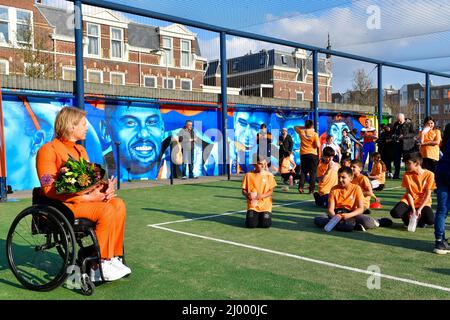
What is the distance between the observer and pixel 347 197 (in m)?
7.02

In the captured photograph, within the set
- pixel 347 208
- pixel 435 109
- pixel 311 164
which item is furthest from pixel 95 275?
pixel 435 109

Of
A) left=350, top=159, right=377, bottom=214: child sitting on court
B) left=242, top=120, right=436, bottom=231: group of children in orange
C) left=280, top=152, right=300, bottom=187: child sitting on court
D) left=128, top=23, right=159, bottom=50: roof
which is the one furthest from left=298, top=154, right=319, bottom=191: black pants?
left=128, top=23, right=159, bottom=50: roof

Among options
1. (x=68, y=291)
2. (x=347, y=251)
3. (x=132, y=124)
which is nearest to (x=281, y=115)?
(x=132, y=124)

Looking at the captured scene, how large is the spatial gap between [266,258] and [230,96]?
12.1 metres

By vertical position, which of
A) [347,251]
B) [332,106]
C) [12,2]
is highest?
[12,2]

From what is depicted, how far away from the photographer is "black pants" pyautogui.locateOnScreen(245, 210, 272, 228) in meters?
7.00

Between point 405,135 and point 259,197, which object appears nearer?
point 259,197

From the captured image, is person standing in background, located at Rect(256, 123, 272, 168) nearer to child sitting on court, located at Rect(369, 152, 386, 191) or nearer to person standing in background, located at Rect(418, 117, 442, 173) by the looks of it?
child sitting on court, located at Rect(369, 152, 386, 191)

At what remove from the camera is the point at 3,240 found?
621cm

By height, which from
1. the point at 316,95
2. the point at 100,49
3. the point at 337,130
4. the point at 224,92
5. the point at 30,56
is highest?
the point at 100,49

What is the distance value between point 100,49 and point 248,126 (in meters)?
21.0

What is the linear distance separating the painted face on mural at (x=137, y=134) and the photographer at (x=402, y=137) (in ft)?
25.1

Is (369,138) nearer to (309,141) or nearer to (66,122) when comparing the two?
(309,141)
